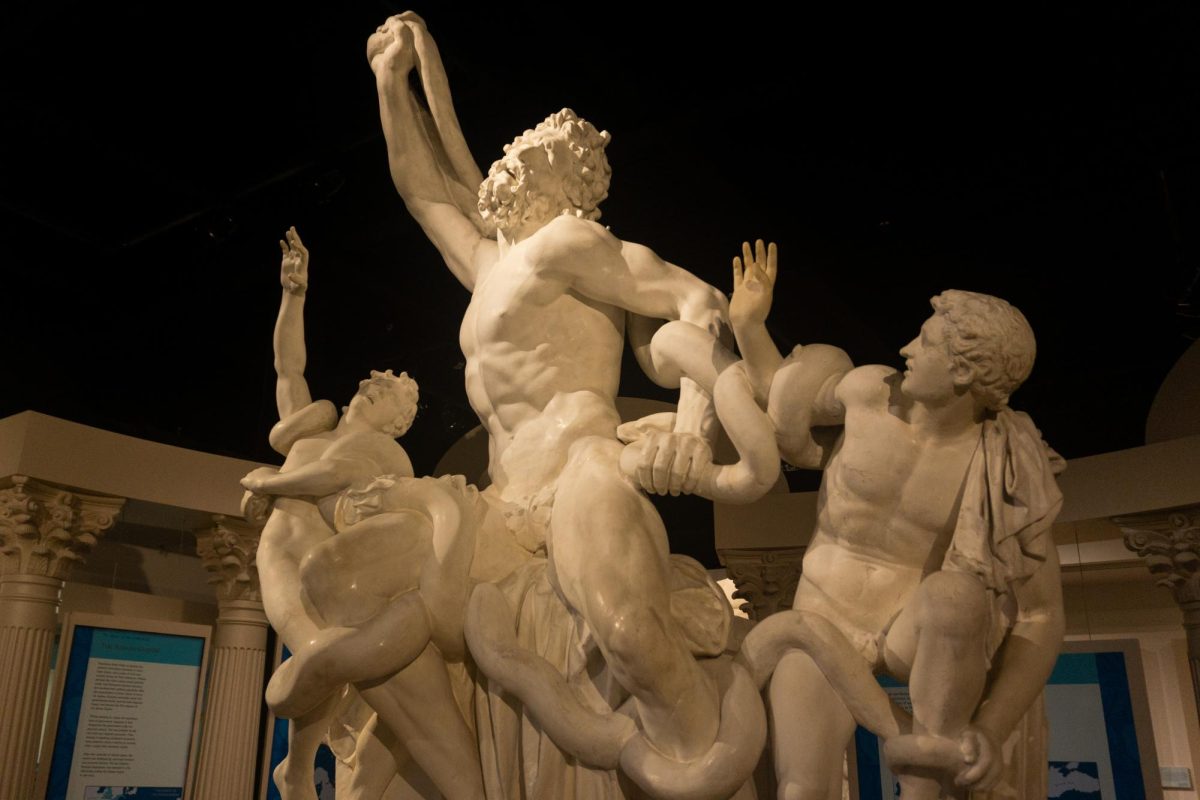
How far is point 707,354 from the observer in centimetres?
276

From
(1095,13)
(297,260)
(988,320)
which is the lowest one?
(988,320)

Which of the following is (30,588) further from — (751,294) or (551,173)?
(751,294)

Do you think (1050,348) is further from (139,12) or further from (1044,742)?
(139,12)

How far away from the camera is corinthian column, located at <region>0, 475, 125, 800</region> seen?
21.6ft

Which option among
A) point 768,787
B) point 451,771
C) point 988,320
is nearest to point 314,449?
point 451,771

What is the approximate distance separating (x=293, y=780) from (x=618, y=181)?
4.60 metres

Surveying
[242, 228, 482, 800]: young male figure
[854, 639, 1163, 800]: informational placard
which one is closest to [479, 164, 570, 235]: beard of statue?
[242, 228, 482, 800]: young male figure

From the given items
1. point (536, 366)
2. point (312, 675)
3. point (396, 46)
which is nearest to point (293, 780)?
point (312, 675)

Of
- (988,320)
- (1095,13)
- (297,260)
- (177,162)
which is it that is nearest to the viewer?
(988,320)

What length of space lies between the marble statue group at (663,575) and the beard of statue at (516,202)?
16 cm

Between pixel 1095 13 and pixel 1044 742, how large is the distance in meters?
4.12

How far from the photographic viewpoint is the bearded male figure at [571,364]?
238 centimetres

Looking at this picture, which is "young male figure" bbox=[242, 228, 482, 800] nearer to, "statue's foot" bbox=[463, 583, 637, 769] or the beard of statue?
"statue's foot" bbox=[463, 583, 637, 769]

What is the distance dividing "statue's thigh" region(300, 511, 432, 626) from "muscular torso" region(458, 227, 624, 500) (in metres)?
0.38
